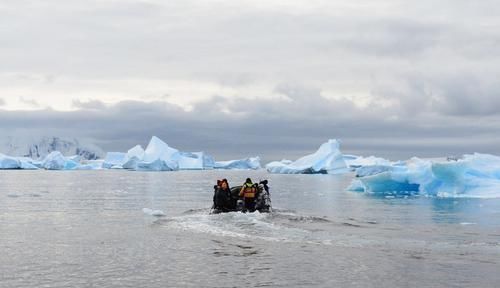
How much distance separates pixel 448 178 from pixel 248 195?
62.9 ft

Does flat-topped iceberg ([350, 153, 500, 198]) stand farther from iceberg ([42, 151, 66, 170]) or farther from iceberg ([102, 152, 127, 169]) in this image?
iceberg ([102, 152, 127, 169])

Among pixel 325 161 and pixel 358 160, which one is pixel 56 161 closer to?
pixel 325 161

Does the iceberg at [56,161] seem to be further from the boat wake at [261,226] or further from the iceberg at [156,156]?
the boat wake at [261,226]

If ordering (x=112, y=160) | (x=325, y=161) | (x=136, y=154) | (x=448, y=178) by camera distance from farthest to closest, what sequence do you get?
1. (x=112, y=160)
2. (x=136, y=154)
3. (x=325, y=161)
4. (x=448, y=178)

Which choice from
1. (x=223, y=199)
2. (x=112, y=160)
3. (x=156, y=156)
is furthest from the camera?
(x=112, y=160)

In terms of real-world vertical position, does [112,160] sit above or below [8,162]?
above

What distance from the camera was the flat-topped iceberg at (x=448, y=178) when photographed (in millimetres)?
34844

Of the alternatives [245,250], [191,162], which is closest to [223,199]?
[245,250]

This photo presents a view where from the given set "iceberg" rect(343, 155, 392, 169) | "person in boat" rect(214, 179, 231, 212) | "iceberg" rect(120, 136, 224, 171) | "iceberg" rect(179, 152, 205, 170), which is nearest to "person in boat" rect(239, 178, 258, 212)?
"person in boat" rect(214, 179, 231, 212)

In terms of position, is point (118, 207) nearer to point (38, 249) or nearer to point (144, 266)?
point (38, 249)

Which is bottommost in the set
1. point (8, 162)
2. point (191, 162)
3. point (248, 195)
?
point (248, 195)

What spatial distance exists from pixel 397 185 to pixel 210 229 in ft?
85.6

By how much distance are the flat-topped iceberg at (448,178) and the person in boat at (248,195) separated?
1567 centimetres

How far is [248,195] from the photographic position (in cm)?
2155
